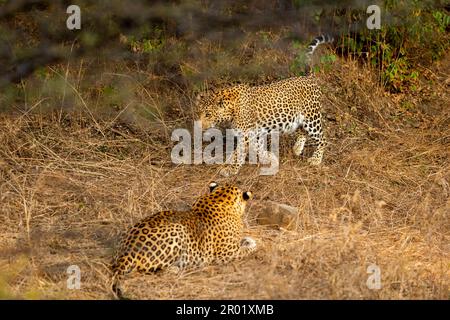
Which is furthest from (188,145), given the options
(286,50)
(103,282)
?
(103,282)

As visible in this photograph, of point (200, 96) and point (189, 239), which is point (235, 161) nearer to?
point (200, 96)

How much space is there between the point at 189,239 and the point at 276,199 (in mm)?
2471

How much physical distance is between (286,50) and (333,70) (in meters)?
0.80

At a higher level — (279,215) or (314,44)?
(314,44)

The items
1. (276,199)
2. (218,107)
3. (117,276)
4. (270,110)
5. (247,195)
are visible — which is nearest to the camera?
(117,276)

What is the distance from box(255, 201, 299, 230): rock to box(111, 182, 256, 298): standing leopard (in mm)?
629

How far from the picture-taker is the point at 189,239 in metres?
7.86

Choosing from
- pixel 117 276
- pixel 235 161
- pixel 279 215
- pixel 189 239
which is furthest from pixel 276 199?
pixel 117 276

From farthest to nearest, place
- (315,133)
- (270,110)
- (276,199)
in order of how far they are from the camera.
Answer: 1. (315,133)
2. (270,110)
3. (276,199)

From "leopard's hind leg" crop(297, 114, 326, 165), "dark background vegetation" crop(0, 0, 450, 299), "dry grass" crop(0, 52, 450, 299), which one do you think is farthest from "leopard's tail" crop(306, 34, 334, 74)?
"leopard's hind leg" crop(297, 114, 326, 165)

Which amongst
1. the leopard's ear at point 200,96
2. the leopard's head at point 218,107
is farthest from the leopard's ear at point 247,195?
the leopard's ear at point 200,96

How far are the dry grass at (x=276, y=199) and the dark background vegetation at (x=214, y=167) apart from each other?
3 centimetres

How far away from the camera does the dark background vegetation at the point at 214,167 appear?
308 inches

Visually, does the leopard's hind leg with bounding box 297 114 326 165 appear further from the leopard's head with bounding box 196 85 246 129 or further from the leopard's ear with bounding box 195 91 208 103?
the leopard's ear with bounding box 195 91 208 103
